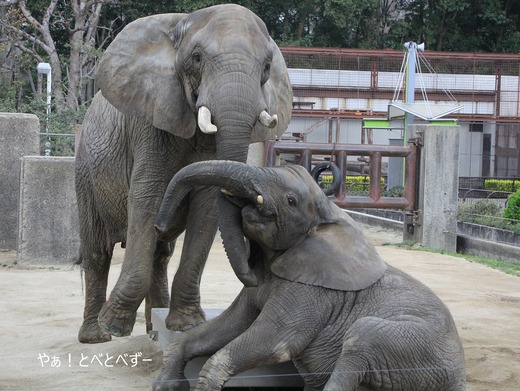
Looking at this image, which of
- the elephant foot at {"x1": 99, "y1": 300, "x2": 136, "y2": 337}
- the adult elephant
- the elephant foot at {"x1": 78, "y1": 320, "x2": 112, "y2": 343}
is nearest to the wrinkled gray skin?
the adult elephant

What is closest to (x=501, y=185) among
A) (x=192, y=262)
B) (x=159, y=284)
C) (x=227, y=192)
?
(x=159, y=284)

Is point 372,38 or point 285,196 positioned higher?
point 372,38

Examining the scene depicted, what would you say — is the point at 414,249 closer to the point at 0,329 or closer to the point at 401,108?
the point at 401,108

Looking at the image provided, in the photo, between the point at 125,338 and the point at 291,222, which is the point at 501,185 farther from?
the point at 291,222

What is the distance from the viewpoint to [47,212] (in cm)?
1216

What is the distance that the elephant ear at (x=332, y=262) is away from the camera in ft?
17.0

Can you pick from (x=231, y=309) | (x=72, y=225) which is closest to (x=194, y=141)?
(x=231, y=309)

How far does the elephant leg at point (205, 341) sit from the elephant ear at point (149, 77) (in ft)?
3.70

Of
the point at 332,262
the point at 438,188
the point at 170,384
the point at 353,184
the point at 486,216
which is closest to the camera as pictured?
the point at 332,262

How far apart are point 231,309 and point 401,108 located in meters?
16.6

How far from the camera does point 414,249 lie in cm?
1549

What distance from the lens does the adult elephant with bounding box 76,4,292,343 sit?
5512mm

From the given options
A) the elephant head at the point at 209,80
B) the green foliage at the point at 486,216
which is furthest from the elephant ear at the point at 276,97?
the green foliage at the point at 486,216

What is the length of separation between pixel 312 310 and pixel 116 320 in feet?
4.99
